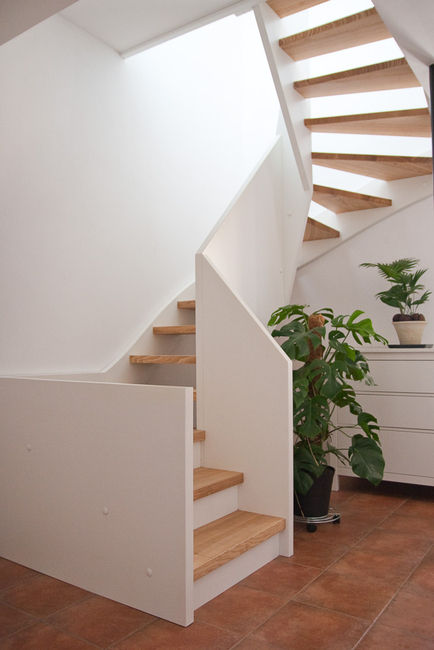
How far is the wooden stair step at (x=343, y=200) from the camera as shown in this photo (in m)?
3.96

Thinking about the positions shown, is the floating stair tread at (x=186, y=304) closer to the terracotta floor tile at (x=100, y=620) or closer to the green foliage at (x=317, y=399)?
the green foliage at (x=317, y=399)

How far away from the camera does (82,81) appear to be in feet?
11.0

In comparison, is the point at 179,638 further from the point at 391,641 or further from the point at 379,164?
the point at 379,164

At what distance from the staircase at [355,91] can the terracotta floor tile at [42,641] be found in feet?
9.72

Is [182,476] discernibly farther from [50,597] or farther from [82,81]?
[82,81]

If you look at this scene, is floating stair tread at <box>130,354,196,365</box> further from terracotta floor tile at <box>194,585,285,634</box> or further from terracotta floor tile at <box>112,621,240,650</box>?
terracotta floor tile at <box>112,621,240,650</box>

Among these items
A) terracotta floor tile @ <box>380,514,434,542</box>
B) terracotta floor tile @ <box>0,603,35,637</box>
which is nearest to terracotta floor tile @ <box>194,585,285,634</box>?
terracotta floor tile @ <box>0,603,35,637</box>

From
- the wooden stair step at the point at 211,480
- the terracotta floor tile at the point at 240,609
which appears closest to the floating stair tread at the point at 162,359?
the wooden stair step at the point at 211,480

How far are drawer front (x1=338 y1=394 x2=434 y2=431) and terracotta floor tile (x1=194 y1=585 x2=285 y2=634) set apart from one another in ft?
5.83

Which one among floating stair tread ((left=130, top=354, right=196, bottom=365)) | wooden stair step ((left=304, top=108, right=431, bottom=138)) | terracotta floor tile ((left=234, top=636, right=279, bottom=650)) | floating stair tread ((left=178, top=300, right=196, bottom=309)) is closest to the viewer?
terracotta floor tile ((left=234, top=636, right=279, bottom=650))

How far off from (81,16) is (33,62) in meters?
0.50

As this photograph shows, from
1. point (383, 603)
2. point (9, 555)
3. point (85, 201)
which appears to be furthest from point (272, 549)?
point (85, 201)

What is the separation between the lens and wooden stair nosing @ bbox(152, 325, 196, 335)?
3.52m

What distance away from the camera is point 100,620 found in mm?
1940
